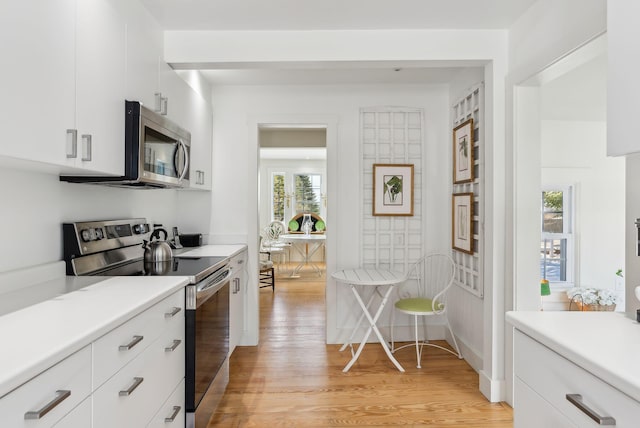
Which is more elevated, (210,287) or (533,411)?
(210,287)

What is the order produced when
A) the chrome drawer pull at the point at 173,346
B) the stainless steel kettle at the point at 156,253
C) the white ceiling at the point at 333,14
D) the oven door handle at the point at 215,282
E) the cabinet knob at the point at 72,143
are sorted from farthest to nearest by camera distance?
the stainless steel kettle at the point at 156,253, the white ceiling at the point at 333,14, the oven door handle at the point at 215,282, the chrome drawer pull at the point at 173,346, the cabinet knob at the point at 72,143

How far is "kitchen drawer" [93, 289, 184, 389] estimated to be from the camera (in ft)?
3.81

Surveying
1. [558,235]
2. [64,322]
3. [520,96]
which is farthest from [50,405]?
[558,235]

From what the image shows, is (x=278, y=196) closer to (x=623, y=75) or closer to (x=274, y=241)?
(x=274, y=241)

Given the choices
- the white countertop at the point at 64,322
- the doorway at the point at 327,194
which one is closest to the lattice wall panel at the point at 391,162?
the doorway at the point at 327,194

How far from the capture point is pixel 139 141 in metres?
1.93

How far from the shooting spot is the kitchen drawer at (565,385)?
2.92 feet

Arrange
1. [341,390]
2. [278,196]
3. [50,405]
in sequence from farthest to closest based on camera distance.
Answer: [278,196]
[341,390]
[50,405]

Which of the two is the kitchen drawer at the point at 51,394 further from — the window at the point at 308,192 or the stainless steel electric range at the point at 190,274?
the window at the point at 308,192

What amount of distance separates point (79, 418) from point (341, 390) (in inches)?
76.5

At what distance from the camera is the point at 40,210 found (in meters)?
1.77

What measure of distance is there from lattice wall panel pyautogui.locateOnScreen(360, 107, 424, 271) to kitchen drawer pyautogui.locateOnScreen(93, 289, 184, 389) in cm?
221

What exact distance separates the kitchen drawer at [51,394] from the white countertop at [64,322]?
3cm

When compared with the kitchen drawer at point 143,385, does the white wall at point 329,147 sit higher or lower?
higher
